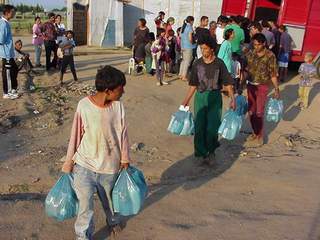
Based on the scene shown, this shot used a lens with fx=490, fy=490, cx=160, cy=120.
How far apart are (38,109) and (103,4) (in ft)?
44.9

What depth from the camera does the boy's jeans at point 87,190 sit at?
3975mm

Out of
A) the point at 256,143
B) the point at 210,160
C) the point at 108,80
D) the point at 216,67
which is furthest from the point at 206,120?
the point at 108,80

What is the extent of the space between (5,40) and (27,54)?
3.28 m

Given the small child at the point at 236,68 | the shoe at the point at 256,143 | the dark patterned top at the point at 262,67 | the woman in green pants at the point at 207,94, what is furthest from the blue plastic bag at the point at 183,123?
the small child at the point at 236,68

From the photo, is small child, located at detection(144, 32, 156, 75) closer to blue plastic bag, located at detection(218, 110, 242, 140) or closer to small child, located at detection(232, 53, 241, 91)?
small child, located at detection(232, 53, 241, 91)

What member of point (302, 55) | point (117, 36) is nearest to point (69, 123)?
point (302, 55)

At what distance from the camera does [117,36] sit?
22.5 metres

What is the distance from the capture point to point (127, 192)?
4.10 metres

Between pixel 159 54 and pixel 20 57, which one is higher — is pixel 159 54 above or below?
above

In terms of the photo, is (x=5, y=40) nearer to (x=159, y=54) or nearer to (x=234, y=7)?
(x=159, y=54)

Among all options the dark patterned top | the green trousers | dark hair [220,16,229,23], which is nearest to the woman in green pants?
the green trousers

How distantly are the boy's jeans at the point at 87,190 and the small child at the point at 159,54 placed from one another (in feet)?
27.3

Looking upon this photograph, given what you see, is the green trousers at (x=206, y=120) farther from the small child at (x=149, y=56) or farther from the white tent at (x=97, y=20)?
the white tent at (x=97, y=20)

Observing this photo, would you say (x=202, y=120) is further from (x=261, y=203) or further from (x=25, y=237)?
(x=25, y=237)
